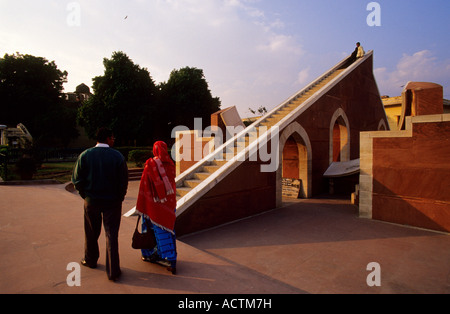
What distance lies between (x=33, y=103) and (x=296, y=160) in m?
36.7

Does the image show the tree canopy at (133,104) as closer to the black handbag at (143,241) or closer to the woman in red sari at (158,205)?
the woman in red sari at (158,205)

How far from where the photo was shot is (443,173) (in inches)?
230

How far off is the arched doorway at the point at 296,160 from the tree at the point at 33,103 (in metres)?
32.3

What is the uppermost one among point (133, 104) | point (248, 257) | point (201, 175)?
point (133, 104)

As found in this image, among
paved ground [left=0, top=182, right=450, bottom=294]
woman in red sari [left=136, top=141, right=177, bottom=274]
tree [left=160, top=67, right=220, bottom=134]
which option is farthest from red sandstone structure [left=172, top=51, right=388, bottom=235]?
tree [left=160, top=67, right=220, bottom=134]

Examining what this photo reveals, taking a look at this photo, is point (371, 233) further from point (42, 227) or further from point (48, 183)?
point (48, 183)

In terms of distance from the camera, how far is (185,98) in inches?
1258

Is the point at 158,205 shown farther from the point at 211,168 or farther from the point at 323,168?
the point at 323,168

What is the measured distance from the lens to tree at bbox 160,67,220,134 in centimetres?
3222

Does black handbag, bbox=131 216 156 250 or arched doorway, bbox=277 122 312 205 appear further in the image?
arched doorway, bbox=277 122 312 205

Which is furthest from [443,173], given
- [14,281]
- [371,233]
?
[14,281]

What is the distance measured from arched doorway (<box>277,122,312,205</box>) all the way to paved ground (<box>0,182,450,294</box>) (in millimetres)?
2501

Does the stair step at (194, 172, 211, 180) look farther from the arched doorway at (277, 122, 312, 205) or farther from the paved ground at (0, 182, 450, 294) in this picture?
the arched doorway at (277, 122, 312, 205)

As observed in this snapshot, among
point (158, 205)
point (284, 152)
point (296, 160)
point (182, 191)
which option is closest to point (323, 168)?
point (296, 160)
